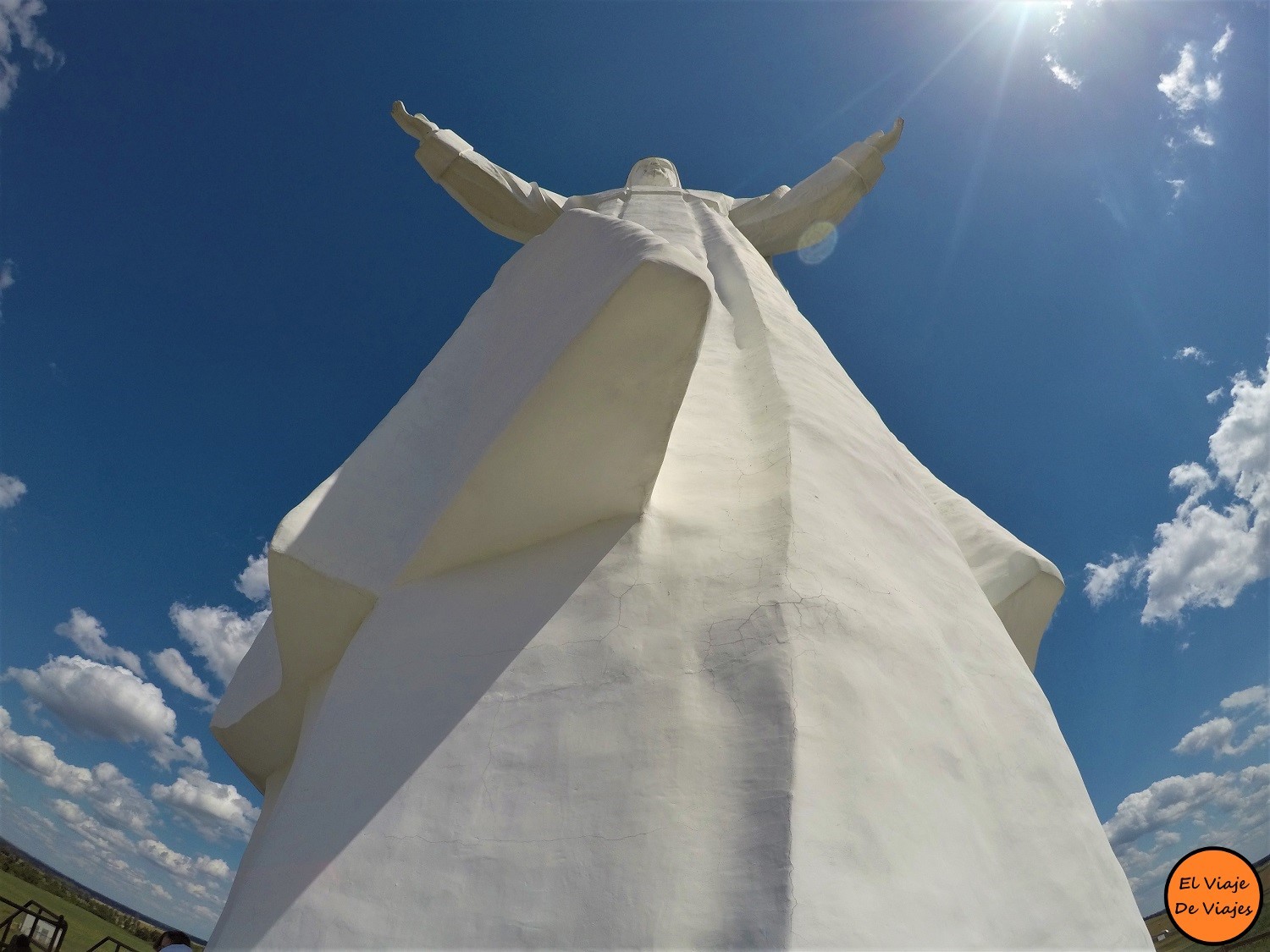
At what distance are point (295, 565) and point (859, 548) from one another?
7.22 feet

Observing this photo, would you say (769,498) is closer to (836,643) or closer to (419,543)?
(836,643)

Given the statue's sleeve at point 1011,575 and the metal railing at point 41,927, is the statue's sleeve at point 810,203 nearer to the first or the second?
the statue's sleeve at point 1011,575

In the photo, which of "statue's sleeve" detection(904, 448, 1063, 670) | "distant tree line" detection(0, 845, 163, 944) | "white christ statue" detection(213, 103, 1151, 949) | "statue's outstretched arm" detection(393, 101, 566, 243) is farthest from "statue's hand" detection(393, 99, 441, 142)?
"distant tree line" detection(0, 845, 163, 944)

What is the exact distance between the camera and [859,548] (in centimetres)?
301

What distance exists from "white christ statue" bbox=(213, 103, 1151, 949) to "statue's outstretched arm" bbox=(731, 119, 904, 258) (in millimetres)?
4391

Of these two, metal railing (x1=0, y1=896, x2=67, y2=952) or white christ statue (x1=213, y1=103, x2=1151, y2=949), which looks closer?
white christ statue (x1=213, y1=103, x2=1151, y2=949)

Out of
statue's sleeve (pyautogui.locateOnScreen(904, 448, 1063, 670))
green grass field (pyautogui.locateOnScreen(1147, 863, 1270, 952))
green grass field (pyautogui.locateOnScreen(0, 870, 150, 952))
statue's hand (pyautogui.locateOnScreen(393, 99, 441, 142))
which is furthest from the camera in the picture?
green grass field (pyautogui.locateOnScreen(0, 870, 150, 952))

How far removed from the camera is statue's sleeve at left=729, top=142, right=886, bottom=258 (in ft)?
25.6

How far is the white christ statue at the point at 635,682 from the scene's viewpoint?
2006 mm

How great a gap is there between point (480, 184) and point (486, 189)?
8cm

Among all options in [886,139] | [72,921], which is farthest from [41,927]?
[72,921]

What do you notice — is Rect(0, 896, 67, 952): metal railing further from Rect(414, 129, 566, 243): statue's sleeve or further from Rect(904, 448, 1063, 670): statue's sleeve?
Rect(904, 448, 1063, 670): statue's sleeve

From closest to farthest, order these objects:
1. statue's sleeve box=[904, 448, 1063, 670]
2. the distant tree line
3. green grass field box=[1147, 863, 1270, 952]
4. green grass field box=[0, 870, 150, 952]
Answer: statue's sleeve box=[904, 448, 1063, 670] < green grass field box=[1147, 863, 1270, 952] < the distant tree line < green grass field box=[0, 870, 150, 952]

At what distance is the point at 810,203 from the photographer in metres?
7.91
